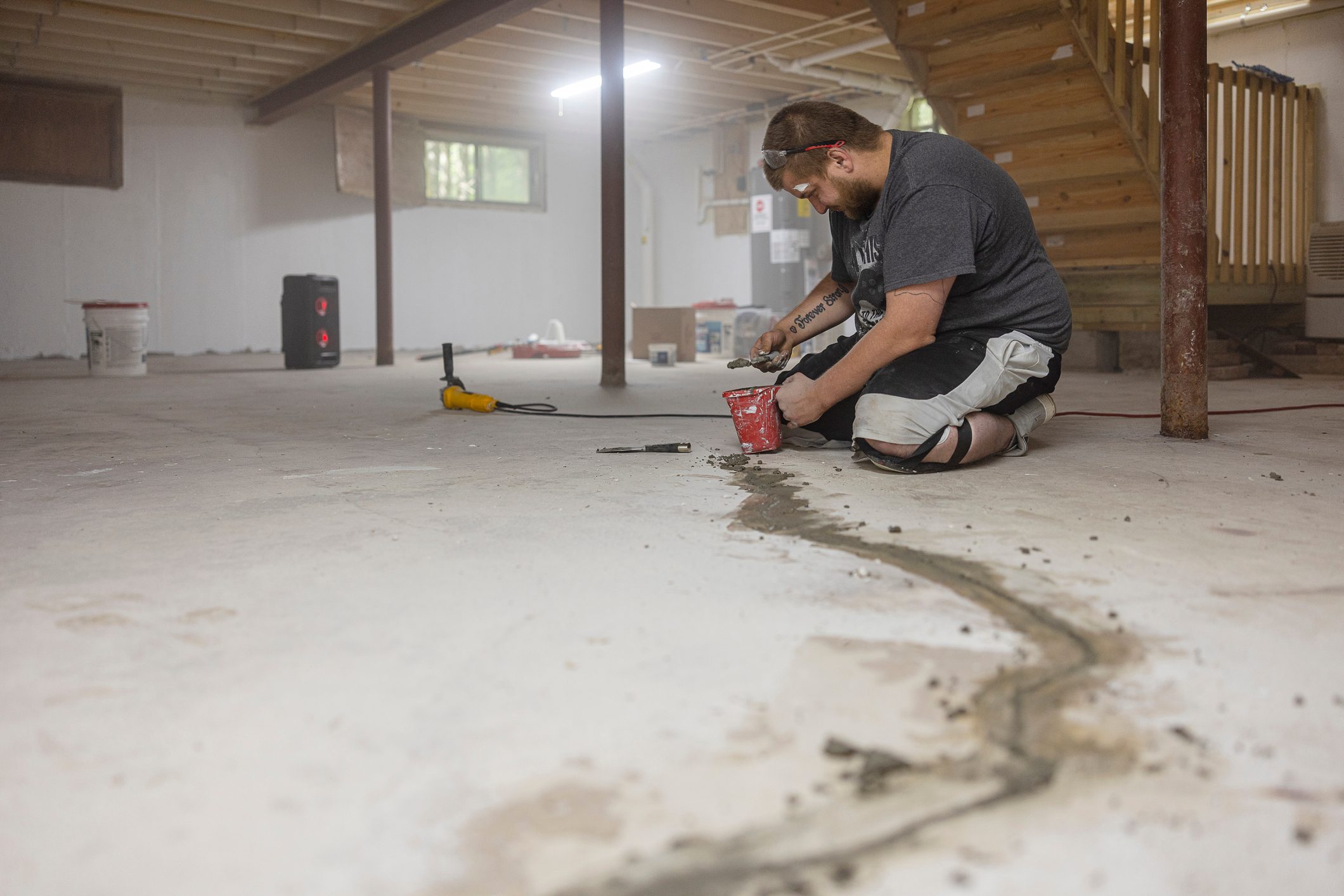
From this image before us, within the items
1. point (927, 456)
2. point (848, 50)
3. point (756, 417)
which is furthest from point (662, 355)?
point (927, 456)

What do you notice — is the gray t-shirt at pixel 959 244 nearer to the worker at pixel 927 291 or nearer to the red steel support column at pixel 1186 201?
the worker at pixel 927 291

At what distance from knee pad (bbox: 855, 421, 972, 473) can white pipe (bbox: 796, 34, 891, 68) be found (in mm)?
5349

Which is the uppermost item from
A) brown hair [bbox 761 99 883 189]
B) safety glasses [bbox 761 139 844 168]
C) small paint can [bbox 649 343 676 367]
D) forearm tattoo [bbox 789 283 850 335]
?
brown hair [bbox 761 99 883 189]

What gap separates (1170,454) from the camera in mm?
2750

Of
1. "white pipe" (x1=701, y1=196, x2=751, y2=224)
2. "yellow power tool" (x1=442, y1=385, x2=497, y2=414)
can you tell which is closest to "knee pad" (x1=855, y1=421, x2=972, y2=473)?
"yellow power tool" (x1=442, y1=385, x2=497, y2=414)

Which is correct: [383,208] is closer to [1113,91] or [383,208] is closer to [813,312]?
[1113,91]

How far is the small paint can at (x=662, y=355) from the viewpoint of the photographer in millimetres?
7613

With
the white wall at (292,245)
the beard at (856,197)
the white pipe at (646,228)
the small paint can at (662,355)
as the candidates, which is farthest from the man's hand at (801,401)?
the white pipe at (646,228)

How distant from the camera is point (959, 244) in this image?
2.37 m

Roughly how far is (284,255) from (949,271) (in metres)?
9.17

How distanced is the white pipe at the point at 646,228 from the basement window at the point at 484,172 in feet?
3.69

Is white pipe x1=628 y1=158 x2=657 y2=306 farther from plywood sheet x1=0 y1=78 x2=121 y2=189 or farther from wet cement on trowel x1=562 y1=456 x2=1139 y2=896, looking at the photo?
wet cement on trowel x1=562 y1=456 x2=1139 y2=896

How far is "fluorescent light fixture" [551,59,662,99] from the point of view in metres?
8.45

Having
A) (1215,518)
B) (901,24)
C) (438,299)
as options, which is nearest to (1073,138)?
(901,24)
